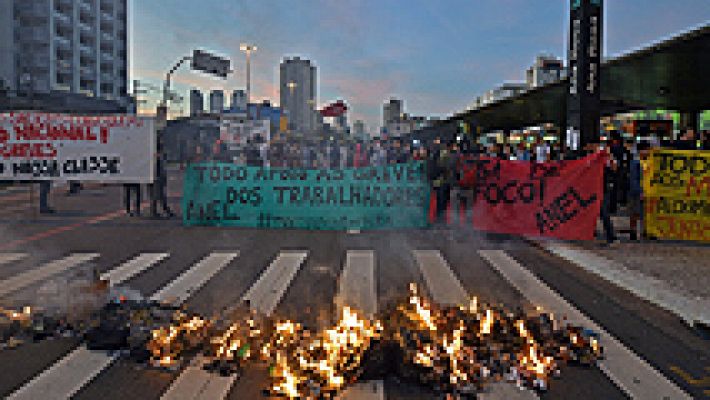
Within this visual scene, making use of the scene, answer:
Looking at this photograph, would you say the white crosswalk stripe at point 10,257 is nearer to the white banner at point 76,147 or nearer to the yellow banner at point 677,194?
the white banner at point 76,147

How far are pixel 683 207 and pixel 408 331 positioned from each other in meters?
8.00

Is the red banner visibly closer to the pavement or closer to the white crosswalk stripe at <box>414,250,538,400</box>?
the pavement

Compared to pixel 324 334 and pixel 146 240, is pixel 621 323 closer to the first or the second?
pixel 324 334

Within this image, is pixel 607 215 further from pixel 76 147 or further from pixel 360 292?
pixel 76 147

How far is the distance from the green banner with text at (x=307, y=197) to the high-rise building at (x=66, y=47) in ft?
161

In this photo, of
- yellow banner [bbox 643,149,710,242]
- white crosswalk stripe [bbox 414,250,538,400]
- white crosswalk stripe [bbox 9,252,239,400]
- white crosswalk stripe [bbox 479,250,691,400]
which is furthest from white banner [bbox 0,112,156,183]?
yellow banner [bbox 643,149,710,242]

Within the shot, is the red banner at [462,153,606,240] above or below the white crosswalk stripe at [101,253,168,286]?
above

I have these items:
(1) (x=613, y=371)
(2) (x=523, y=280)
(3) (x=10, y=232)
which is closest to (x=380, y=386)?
(1) (x=613, y=371)

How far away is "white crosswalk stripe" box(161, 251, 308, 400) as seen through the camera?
13.2 feet

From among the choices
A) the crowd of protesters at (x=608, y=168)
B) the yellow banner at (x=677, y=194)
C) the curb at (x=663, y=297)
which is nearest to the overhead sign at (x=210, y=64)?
the crowd of protesters at (x=608, y=168)

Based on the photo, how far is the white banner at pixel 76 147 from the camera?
12.3 metres

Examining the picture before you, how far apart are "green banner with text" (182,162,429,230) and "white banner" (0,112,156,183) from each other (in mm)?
1476

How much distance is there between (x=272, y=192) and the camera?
12.0 metres

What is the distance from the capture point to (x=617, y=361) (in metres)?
4.71
